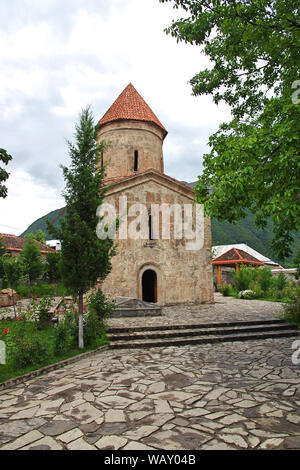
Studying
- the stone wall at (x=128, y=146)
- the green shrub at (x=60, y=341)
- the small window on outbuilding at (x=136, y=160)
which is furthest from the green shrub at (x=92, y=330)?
the small window on outbuilding at (x=136, y=160)

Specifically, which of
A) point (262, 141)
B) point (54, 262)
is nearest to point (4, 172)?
point (54, 262)

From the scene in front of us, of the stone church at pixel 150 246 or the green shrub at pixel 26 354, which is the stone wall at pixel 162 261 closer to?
the stone church at pixel 150 246

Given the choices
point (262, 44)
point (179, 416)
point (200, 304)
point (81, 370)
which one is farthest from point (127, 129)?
point (179, 416)

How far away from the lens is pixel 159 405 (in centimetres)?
403

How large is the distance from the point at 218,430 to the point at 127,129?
16612 mm

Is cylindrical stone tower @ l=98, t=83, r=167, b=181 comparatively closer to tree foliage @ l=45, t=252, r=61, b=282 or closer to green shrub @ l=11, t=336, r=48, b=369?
tree foliage @ l=45, t=252, r=61, b=282

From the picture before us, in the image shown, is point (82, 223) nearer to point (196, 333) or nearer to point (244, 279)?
point (196, 333)

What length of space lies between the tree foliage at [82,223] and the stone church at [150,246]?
6.81 m

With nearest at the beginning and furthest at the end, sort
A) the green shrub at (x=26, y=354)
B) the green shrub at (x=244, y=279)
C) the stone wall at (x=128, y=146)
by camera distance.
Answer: the green shrub at (x=26, y=354)
the stone wall at (x=128, y=146)
the green shrub at (x=244, y=279)

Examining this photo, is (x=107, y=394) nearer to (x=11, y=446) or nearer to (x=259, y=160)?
(x=11, y=446)

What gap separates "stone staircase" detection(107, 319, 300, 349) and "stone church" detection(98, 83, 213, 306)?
541 centimetres

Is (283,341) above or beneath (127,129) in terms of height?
beneath

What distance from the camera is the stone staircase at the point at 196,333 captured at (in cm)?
785

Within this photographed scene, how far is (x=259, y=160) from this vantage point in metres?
5.05
